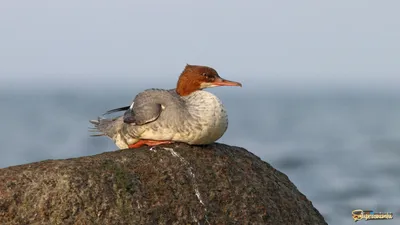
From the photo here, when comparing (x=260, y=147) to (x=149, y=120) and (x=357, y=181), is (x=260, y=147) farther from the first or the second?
(x=149, y=120)

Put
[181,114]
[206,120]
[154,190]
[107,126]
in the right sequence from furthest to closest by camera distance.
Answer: [107,126] → [181,114] → [206,120] → [154,190]

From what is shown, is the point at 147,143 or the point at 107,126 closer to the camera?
the point at 147,143

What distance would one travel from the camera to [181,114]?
9.88 meters

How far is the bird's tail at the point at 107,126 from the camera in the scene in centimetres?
1111

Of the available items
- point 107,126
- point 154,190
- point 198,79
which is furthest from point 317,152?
point 154,190

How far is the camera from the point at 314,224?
9883 millimetres

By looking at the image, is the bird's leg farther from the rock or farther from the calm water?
the calm water

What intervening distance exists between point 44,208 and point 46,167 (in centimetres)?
49

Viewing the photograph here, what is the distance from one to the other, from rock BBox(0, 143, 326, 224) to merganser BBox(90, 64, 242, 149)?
0.64ft

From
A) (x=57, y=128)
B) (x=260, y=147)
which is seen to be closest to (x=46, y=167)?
(x=260, y=147)

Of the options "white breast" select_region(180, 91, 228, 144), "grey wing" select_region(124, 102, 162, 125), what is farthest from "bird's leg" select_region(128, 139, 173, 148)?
"white breast" select_region(180, 91, 228, 144)

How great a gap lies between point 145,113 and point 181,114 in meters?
0.50

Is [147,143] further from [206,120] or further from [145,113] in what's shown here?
[206,120]

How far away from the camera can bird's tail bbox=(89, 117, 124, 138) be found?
438 inches
